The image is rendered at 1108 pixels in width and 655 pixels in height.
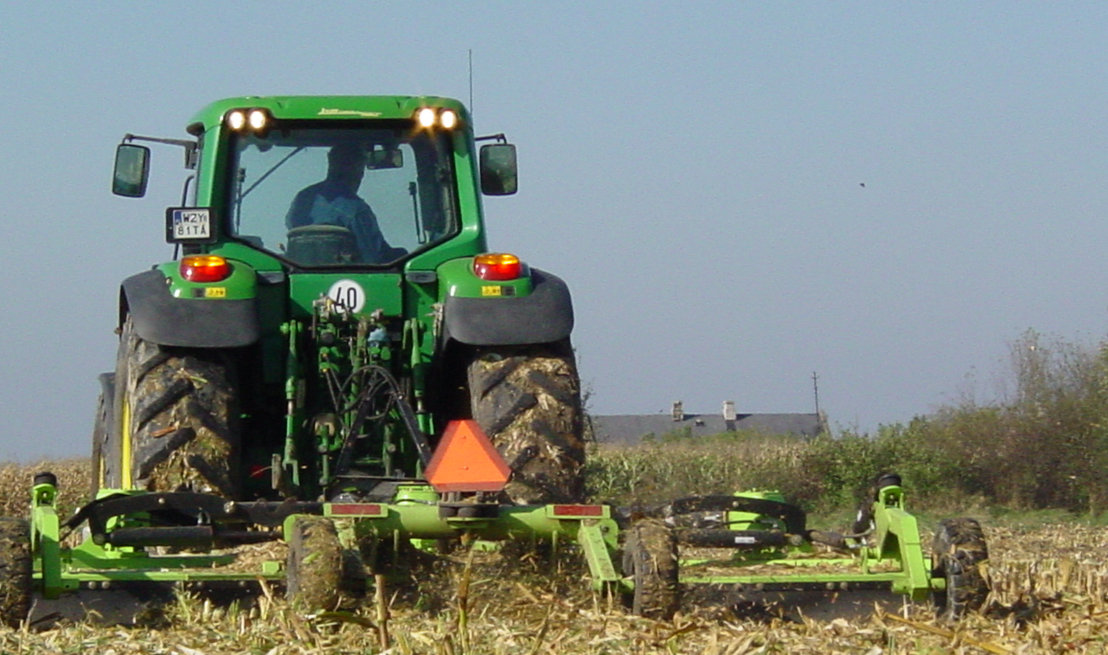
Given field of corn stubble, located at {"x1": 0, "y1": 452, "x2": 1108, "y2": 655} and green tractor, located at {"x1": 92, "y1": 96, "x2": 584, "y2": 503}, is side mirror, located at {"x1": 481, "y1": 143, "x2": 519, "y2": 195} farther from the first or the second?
field of corn stubble, located at {"x1": 0, "y1": 452, "x2": 1108, "y2": 655}

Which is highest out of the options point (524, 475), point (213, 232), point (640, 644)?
point (213, 232)

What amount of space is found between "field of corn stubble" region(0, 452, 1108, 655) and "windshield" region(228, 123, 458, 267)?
185 centimetres

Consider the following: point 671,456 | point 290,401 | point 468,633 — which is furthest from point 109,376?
point 671,456

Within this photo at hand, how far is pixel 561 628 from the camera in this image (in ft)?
18.7

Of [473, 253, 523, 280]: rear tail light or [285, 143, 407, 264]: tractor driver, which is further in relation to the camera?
[285, 143, 407, 264]: tractor driver

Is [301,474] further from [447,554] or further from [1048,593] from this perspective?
[1048,593]

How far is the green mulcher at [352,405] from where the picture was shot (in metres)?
6.14

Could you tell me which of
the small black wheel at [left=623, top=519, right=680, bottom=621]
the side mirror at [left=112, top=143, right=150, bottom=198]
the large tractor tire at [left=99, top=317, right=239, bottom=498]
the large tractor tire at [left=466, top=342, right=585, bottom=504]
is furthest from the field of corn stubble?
the side mirror at [left=112, top=143, right=150, bottom=198]

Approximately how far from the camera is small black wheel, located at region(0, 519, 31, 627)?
5.78 m

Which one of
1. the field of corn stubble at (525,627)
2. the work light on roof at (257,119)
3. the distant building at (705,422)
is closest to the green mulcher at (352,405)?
the work light on roof at (257,119)

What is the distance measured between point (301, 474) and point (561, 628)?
2.14 m

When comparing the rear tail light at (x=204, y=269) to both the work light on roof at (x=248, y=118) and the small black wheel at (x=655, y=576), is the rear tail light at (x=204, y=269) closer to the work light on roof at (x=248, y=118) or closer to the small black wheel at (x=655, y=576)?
the work light on roof at (x=248, y=118)

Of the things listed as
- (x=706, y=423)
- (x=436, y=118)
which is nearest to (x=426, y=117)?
(x=436, y=118)

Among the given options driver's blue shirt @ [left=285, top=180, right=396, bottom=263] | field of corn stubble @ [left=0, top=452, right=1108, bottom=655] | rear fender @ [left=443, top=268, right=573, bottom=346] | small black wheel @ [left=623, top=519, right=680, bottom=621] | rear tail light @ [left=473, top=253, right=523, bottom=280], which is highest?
driver's blue shirt @ [left=285, top=180, right=396, bottom=263]
